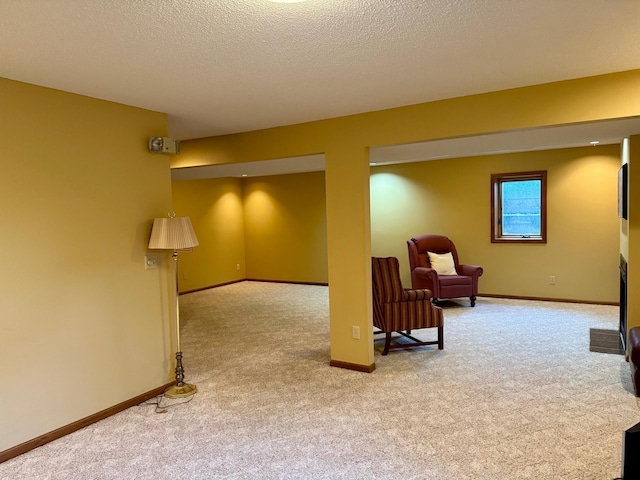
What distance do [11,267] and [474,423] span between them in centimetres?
317

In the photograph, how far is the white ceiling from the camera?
1.88m

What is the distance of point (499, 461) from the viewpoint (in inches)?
99.3

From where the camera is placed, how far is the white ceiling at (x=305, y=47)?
1876 mm

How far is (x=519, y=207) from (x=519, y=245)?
1.98 ft

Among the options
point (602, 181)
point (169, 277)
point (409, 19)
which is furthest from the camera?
point (602, 181)

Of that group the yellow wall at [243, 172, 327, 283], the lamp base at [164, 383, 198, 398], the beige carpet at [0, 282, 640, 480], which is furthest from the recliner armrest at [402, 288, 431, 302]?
the yellow wall at [243, 172, 327, 283]

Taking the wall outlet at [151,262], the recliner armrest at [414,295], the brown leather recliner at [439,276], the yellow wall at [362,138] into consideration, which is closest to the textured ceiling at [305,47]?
the yellow wall at [362,138]

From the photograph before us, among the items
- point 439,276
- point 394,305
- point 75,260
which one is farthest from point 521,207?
point 75,260

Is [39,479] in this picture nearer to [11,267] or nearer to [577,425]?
[11,267]

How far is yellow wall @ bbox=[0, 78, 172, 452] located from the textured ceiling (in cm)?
26

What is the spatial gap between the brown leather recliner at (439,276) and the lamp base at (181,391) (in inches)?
153

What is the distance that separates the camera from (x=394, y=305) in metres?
4.46

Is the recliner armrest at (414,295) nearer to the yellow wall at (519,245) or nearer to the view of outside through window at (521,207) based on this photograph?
the yellow wall at (519,245)

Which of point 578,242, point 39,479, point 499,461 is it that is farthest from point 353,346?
point 578,242
